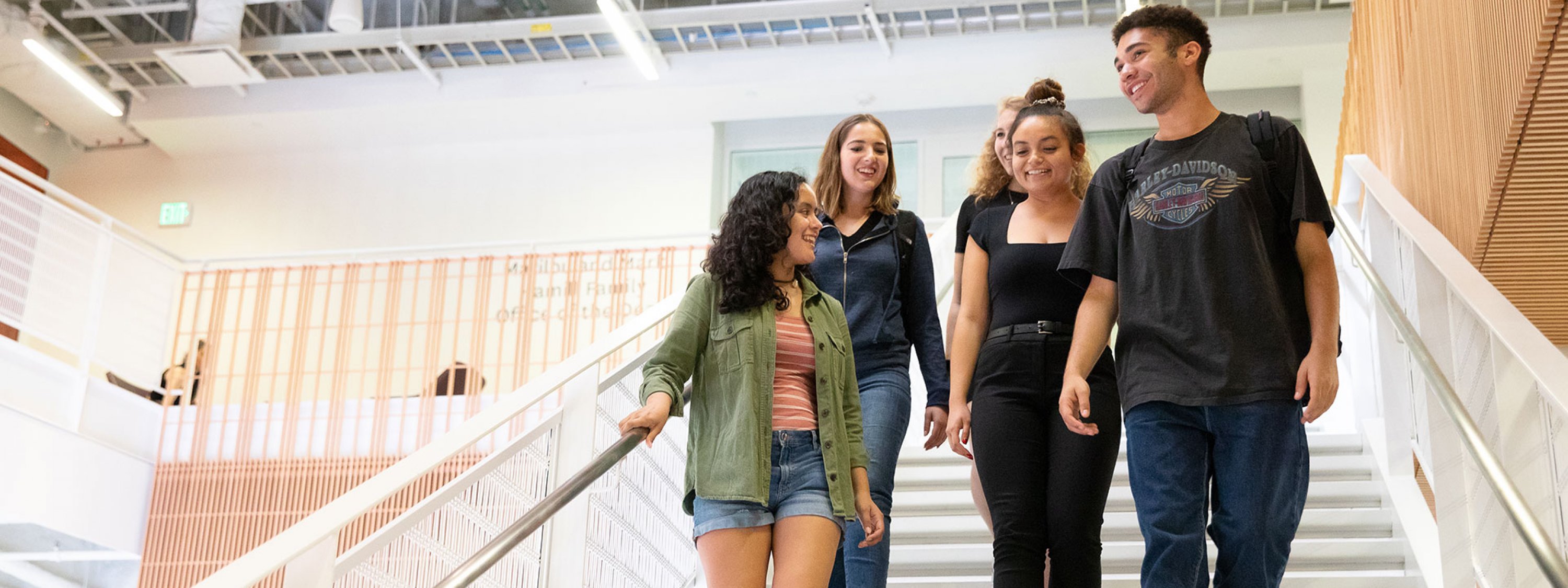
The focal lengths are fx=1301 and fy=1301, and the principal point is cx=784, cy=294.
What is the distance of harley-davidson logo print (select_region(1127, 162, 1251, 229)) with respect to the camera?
2.70m

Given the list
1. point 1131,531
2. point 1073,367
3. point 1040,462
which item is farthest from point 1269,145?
point 1131,531

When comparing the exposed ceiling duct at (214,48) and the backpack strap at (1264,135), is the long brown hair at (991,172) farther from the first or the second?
the exposed ceiling duct at (214,48)

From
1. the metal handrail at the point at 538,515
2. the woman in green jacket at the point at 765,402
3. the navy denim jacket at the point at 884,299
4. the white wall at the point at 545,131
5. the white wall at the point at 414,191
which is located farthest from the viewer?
the white wall at the point at 414,191

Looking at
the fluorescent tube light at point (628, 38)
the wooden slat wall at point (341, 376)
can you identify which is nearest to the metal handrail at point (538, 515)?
the wooden slat wall at point (341, 376)

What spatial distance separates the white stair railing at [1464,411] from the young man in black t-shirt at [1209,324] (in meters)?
0.41

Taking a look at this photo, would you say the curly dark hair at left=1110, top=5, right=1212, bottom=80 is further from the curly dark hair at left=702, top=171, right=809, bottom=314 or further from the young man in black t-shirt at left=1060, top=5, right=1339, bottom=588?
the curly dark hair at left=702, top=171, right=809, bottom=314

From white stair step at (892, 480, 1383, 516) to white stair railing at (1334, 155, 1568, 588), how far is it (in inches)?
4.0

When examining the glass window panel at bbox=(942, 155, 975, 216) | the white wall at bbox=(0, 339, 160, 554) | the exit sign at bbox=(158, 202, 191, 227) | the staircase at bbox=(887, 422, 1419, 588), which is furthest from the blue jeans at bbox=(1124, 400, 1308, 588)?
Result: the exit sign at bbox=(158, 202, 191, 227)

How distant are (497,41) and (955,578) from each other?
314 inches

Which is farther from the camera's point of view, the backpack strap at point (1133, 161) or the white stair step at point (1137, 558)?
the white stair step at point (1137, 558)

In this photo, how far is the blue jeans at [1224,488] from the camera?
2.55 m

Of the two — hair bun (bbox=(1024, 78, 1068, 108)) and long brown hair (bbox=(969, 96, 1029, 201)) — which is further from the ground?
hair bun (bbox=(1024, 78, 1068, 108))

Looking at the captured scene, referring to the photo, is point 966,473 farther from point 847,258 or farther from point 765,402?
point 765,402

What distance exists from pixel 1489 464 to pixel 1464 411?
0.79 feet
